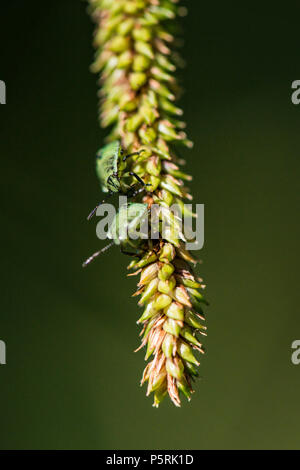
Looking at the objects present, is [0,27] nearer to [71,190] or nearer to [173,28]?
[71,190]

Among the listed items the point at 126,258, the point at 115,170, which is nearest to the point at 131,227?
the point at 115,170

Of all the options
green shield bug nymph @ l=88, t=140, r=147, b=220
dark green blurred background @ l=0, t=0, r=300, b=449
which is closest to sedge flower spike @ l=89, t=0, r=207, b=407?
green shield bug nymph @ l=88, t=140, r=147, b=220

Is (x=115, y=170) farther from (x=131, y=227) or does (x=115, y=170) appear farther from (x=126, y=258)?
(x=126, y=258)

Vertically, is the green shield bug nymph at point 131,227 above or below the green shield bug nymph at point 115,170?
below

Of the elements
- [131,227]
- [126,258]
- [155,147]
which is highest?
[126,258]

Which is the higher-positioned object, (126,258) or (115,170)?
(126,258)

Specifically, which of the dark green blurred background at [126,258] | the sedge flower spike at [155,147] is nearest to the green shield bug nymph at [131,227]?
the sedge flower spike at [155,147]

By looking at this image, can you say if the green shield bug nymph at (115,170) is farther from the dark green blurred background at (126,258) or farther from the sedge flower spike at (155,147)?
the dark green blurred background at (126,258)
